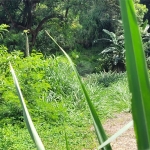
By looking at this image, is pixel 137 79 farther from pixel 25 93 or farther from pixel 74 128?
pixel 25 93

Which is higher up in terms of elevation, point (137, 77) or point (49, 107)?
point (137, 77)

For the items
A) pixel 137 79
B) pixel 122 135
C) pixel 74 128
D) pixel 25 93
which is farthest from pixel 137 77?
pixel 25 93

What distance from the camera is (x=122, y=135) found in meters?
5.18

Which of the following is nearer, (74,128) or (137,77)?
(137,77)

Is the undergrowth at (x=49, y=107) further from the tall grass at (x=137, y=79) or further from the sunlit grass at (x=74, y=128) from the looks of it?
the tall grass at (x=137, y=79)

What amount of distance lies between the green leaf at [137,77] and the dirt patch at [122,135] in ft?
11.8

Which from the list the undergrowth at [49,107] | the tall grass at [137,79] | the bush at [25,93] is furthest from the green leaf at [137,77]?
the bush at [25,93]

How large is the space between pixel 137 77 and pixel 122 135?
4.76 metres

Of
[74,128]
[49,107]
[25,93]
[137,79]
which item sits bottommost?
[74,128]

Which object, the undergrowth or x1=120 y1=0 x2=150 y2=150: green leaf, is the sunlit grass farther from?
x1=120 y1=0 x2=150 y2=150: green leaf

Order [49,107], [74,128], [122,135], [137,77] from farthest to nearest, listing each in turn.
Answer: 1. [49,107]
2. [74,128]
3. [122,135]
4. [137,77]

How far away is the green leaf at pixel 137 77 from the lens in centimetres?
54

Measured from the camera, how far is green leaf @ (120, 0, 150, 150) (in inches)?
21.3

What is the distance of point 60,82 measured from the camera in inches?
288
